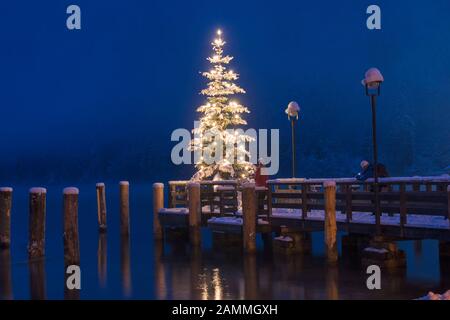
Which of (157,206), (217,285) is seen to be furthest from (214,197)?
(217,285)

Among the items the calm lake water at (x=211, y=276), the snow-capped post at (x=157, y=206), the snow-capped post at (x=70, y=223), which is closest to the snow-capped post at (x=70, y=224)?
the snow-capped post at (x=70, y=223)

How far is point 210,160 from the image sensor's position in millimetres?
30734

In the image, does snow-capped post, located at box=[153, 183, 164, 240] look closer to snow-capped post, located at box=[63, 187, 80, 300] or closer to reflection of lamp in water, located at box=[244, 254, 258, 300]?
reflection of lamp in water, located at box=[244, 254, 258, 300]

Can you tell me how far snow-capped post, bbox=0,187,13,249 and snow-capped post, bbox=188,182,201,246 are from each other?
6090 mm

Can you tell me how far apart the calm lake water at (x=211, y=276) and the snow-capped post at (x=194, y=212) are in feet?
1.58

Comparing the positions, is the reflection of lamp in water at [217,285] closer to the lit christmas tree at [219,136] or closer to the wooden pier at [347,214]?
the wooden pier at [347,214]

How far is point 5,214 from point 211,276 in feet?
30.3

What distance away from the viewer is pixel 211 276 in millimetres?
17156

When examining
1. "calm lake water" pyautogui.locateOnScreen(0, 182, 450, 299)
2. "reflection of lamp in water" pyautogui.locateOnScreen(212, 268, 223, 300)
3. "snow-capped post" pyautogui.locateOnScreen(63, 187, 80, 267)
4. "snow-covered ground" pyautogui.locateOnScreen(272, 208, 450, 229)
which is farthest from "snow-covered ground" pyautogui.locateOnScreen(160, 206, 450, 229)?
"snow-capped post" pyautogui.locateOnScreen(63, 187, 80, 267)

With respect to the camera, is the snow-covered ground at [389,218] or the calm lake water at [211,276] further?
the snow-covered ground at [389,218]

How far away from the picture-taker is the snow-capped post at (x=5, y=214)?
23.0 m

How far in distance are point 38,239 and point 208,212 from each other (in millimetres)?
6126
